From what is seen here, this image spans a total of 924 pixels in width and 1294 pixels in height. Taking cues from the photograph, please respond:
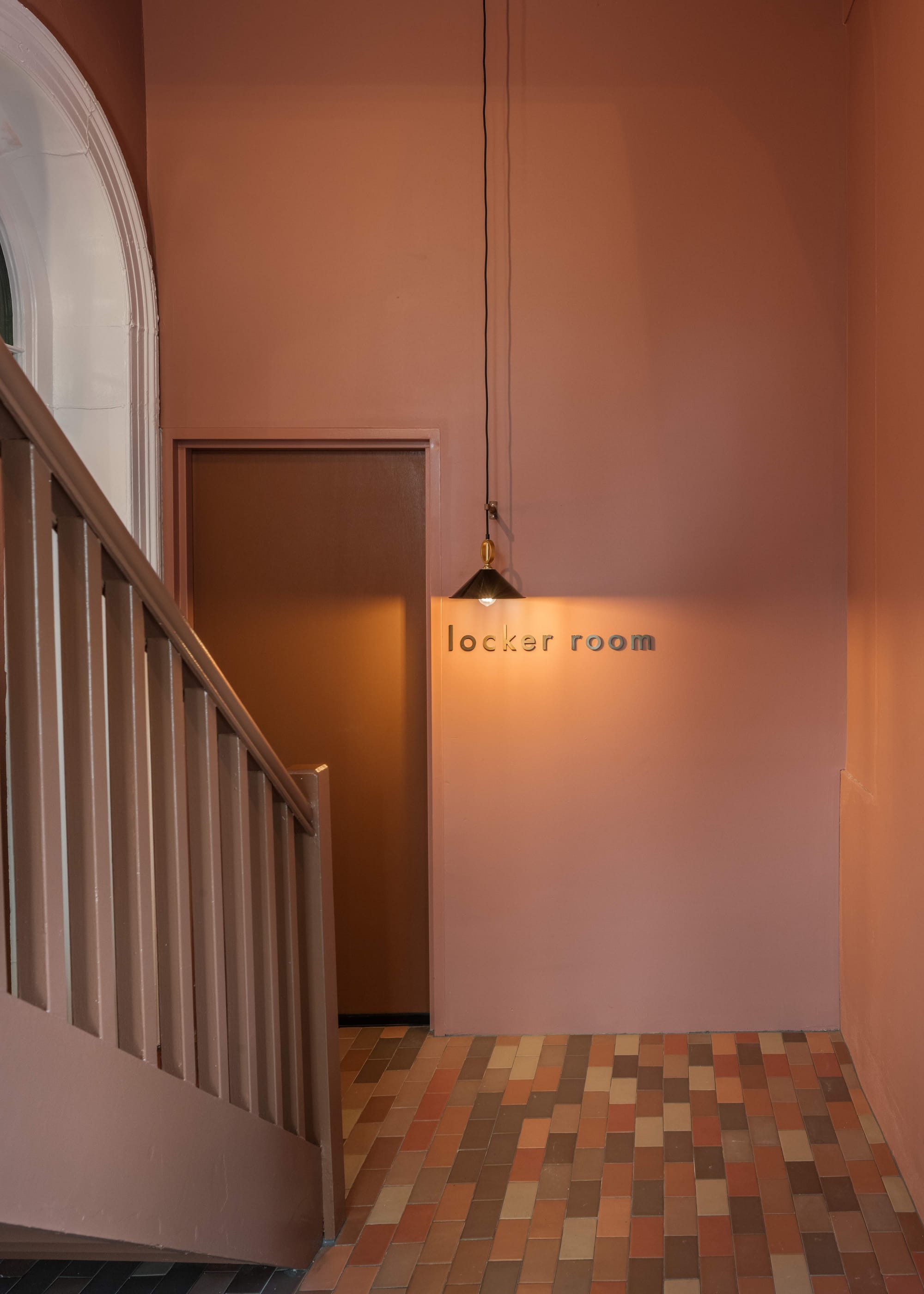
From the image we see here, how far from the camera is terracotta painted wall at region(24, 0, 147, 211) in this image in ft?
10.0

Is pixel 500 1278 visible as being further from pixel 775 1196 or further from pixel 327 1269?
pixel 775 1196

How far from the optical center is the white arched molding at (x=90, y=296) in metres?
3.23

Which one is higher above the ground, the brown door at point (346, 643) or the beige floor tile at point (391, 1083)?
the brown door at point (346, 643)

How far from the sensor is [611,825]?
3.68 m

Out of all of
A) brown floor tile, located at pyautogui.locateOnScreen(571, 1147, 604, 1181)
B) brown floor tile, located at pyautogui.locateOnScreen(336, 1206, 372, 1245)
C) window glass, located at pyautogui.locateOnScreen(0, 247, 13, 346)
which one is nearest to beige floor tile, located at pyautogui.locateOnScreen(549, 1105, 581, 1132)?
brown floor tile, located at pyautogui.locateOnScreen(571, 1147, 604, 1181)

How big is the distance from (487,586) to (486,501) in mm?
386

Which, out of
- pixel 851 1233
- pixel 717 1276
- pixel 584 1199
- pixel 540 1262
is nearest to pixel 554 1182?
pixel 584 1199

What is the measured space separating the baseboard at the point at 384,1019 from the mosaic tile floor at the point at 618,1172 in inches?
6.1

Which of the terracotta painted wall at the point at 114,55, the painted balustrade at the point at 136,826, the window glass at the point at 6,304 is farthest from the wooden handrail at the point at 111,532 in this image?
the terracotta painted wall at the point at 114,55

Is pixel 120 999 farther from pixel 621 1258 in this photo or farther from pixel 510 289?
pixel 510 289

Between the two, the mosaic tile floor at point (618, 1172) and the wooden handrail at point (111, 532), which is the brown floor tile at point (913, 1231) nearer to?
the mosaic tile floor at point (618, 1172)

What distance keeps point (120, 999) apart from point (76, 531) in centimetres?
80

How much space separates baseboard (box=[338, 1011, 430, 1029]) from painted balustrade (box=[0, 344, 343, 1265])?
4.66ft

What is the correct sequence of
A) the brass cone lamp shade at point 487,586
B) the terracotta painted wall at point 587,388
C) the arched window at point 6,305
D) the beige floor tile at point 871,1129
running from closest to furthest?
the beige floor tile at point 871,1129, the arched window at point 6,305, the brass cone lamp shade at point 487,586, the terracotta painted wall at point 587,388
